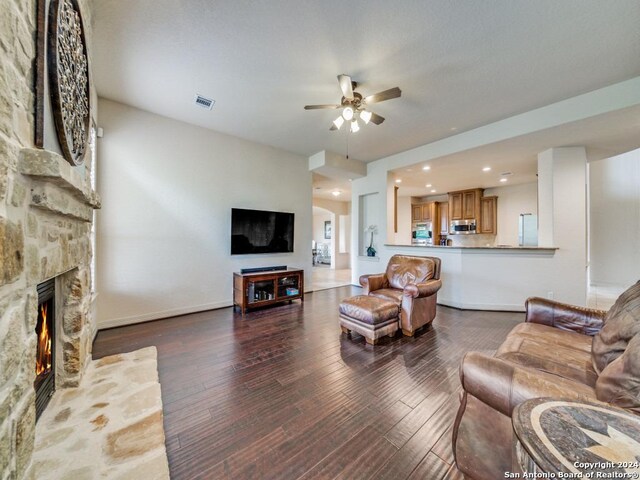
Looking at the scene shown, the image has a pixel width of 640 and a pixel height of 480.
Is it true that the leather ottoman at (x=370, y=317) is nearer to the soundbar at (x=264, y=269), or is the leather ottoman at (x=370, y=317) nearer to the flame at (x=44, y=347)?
the soundbar at (x=264, y=269)

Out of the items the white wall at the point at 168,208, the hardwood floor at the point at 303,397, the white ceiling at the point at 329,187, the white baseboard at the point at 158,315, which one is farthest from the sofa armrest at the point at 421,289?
the white ceiling at the point at 329,187

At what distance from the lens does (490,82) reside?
8.93 ft

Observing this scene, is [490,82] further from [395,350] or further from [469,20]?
[395,350]

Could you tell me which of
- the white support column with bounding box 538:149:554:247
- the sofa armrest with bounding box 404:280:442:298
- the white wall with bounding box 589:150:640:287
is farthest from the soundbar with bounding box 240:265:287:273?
the white wall with bounding box 589:150:640:287

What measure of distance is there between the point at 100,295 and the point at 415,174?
604 centimetres

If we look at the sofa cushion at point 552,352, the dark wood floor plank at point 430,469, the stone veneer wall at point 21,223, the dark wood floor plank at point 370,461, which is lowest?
the dark wood floor plank at point 430,469

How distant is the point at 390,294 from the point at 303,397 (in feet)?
6.12

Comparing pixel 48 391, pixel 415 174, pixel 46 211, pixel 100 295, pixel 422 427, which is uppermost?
pixel 415 174

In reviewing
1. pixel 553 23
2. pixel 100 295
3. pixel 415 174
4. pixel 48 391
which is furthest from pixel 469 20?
pixel 100 295

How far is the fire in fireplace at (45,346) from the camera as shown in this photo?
1513mm

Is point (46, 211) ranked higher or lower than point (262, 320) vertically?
higher

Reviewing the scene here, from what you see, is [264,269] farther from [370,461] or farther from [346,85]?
[370,461]

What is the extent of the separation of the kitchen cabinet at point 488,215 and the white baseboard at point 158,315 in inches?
276

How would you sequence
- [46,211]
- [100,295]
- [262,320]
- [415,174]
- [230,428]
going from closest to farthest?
[46,211]
[230,428]
[100,295]
[262,320]
[415,174]
